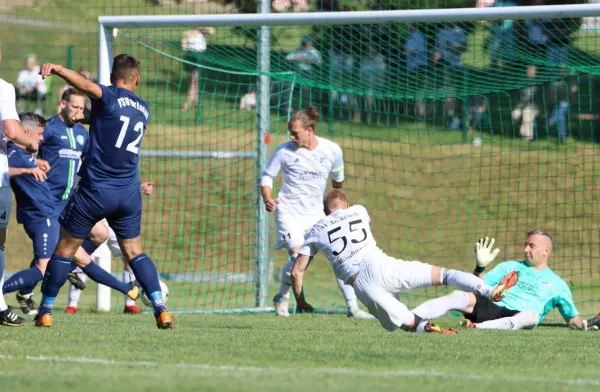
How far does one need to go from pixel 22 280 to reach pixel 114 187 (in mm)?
2998

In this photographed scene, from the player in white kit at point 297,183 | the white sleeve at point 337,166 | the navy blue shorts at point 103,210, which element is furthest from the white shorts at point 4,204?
the white sleeve at point 337,166

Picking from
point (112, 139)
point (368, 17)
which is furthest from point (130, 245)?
point (368, 17)

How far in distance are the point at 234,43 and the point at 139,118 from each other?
532 cm

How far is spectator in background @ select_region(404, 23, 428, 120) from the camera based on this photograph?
43.8 ft

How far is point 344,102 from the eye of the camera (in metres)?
18.3

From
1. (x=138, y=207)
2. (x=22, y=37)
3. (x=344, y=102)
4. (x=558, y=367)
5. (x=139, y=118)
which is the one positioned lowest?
(x=558, y=367)

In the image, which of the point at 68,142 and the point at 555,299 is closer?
the point at 555,299

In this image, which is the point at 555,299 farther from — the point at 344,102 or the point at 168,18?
the point at 344,102

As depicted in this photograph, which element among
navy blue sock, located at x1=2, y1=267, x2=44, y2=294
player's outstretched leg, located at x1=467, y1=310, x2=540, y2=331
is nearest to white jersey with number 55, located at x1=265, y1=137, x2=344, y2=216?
navy blue sock, located at x1=2, y1=267, x2=44, y2=294

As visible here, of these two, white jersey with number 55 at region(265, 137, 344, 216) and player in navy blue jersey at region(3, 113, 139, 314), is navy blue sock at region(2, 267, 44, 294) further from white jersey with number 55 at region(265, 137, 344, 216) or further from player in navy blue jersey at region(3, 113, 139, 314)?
white jersey with number 55 at region(265, 137, 344, 216)

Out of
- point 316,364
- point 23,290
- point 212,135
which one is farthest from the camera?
point 212,135

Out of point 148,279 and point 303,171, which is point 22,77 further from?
point 148,279

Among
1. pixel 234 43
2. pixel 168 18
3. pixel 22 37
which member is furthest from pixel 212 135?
pixel 22 37

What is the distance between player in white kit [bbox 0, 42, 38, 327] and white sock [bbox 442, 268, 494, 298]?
10.7 ft
